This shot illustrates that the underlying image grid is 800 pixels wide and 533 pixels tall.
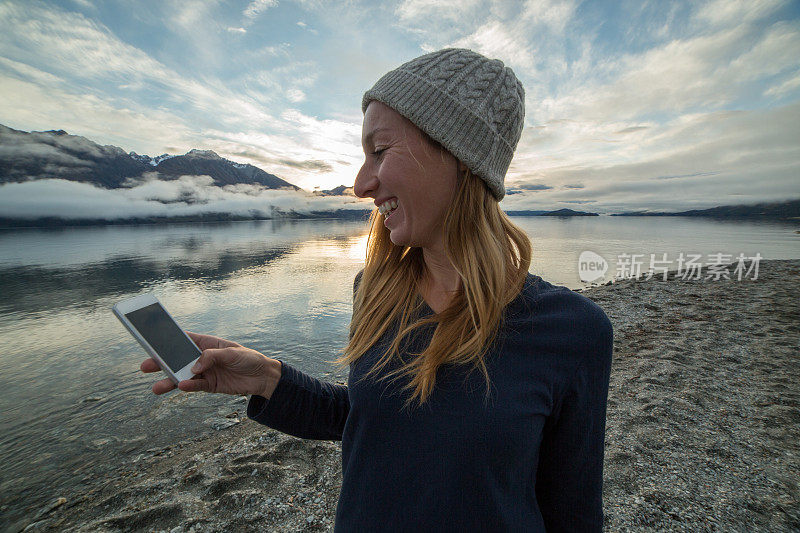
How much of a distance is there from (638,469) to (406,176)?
16.3 ft

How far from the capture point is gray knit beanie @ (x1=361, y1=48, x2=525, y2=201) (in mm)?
1636

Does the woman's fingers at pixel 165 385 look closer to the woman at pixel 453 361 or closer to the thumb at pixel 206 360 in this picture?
the woman at pixel 453 361

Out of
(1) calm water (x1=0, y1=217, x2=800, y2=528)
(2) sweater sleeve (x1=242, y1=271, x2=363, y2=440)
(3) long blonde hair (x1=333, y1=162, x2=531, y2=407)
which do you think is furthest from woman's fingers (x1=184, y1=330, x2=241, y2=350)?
(1) calm water (x1=0, y1=217, x2=800, y2=528)

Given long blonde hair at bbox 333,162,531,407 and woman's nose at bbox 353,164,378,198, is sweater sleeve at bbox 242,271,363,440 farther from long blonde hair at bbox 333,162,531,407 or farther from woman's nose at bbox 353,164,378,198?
woman's nose at bbox 353,164,378,198

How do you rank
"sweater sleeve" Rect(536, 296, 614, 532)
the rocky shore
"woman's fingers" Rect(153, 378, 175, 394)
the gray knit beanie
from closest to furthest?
"sweater sleeve" Rect(536, 296, 614, 532) < "woman's fingers" Rect(153, 378, 175, 394) < the gray knit beanie < the rocky shore

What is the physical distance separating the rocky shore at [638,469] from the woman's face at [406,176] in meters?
3.74

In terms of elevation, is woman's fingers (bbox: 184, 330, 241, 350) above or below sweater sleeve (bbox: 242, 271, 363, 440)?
above

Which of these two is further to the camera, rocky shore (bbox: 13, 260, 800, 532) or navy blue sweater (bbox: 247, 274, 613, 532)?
rocky shore (bbox: 13, 260, 800, 532)

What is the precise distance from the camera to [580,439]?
4.63 ft

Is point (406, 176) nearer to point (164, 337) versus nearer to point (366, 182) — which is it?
point (366, 182)

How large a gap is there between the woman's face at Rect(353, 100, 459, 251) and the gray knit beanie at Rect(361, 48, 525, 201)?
0.07 meters

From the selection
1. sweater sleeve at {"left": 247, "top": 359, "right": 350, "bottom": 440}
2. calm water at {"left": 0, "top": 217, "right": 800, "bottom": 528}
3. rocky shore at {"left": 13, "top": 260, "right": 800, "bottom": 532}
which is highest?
sweater sleeve at {"left": 247, "top": 359, "right": 350, "bottom": 440}

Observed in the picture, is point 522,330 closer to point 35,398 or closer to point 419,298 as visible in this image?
point 419,298

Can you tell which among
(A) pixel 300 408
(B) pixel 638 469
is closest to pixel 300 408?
(A) pixel 300 408
